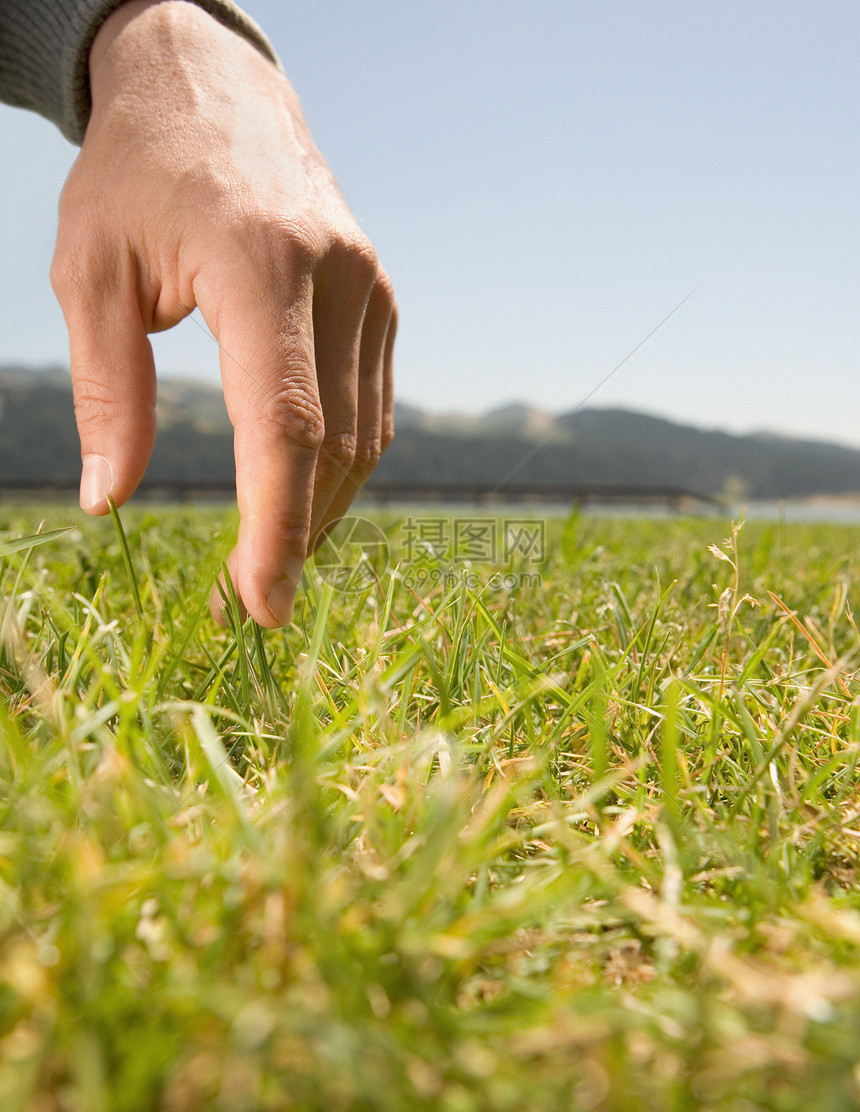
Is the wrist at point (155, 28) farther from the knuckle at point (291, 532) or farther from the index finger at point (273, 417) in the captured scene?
the knuckle at point (291, 532)

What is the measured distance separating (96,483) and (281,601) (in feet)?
1.75

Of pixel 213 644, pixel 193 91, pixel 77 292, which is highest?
pixel 193 91

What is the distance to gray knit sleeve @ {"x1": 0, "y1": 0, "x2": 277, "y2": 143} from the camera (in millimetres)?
1652

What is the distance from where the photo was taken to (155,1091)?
36cm

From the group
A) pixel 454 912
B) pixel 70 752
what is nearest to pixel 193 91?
pixel 70 752

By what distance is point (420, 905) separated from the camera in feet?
1.57

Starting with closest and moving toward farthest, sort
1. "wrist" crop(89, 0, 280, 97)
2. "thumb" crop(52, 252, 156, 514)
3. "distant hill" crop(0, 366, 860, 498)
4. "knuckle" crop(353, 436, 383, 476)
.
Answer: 1. "thumb" crop(52, 252, 156, 514)
2. "wrist" crop(89, 0, 280, 97)
3. "knuckle" crop(353, 436, 383, 476)
4. "distant hill" crop(0, 366, 860, 498)

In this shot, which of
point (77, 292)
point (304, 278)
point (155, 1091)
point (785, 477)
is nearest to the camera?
point (155, 1091)

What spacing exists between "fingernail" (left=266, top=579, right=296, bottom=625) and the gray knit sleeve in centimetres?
149

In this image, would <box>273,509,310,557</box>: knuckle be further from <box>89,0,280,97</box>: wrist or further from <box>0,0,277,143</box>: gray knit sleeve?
<box>0,0,277,143</box>: gray knit sleeve

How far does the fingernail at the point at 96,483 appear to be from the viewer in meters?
1.39

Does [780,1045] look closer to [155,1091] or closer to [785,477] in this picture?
[155,1091]

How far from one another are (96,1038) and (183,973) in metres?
0.06
